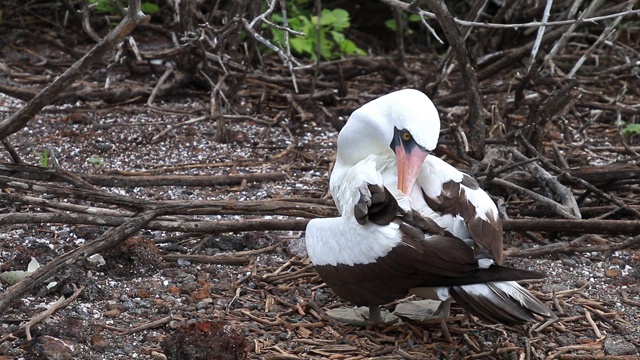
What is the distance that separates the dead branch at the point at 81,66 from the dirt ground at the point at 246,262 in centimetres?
31

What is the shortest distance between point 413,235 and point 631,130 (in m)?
3.08

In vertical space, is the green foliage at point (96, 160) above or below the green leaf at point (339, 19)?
below

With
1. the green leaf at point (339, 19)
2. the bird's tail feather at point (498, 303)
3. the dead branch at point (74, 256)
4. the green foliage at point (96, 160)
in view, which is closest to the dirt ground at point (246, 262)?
the green foliage at point (96, 160)

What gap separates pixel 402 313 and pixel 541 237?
1.13 m

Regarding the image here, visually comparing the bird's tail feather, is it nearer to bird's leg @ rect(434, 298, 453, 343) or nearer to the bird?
the bird

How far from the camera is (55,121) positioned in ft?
19.6

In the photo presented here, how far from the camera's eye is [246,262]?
4.21 metres

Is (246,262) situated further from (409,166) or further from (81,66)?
(81,66)

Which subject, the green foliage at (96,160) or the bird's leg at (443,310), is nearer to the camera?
the bird's leg at (443,310)

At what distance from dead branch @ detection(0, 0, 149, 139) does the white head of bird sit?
1.07 m

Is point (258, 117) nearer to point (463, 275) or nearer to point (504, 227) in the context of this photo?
point (504, 227)

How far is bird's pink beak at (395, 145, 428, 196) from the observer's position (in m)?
3.58

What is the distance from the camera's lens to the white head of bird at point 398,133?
3.66 metres

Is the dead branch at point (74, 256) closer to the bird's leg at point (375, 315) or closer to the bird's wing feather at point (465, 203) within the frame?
the bird's leg at point (375, 315)
